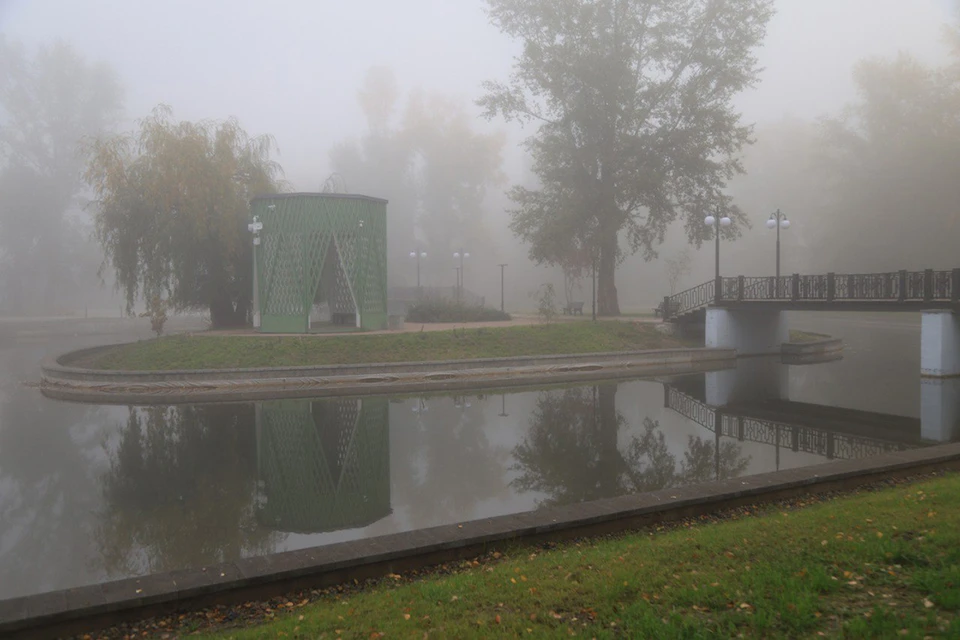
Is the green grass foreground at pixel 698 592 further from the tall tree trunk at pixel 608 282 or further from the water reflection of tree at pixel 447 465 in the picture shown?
the tall tree trunk at pixel 608 282

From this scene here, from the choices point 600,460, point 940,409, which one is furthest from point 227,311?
point 940,409

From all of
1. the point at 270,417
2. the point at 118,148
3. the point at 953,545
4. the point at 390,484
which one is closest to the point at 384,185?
the point at 118,148

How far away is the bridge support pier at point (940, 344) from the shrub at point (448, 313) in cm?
1728

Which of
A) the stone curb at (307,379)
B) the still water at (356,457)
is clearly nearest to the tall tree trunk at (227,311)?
the stone curb at (307,379)

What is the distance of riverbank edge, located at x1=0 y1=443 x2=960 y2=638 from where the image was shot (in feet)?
16.1

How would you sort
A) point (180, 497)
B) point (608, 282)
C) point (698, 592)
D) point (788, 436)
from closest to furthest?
point (698, 592)
point (180, 497)
point (788, 436)
point (608, 282)

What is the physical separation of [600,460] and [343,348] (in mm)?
13265

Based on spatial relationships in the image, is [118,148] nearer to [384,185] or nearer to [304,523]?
[304,523]

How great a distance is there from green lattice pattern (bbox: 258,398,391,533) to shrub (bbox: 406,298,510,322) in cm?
1541

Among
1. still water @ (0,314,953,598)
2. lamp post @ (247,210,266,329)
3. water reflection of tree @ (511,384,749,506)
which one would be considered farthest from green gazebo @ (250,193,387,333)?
water reflection of tree @ (511,384,749,506)

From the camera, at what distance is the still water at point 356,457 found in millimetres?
7879

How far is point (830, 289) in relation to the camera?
2394cm

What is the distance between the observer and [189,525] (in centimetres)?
816

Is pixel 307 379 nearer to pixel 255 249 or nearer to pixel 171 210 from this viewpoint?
pixel 255 249
